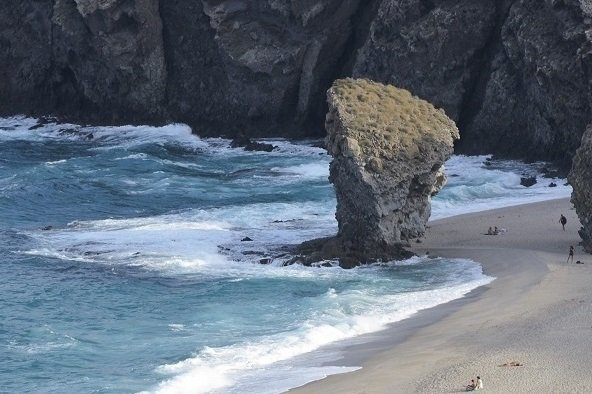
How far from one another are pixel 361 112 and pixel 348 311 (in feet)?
32.8

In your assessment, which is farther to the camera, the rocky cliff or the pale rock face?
the pale rock face

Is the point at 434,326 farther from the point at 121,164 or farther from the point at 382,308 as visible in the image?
the point at 121,164

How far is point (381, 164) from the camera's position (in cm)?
3669

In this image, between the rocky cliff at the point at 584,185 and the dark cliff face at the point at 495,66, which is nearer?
→ the rocky cliff at the point at 584,185

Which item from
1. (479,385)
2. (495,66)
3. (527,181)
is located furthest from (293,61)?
(479,385)

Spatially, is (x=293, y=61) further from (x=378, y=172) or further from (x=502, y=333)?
(x=502, y=333)

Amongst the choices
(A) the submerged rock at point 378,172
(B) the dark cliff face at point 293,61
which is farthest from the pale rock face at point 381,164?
(B) the dark cliff face at point 293,61

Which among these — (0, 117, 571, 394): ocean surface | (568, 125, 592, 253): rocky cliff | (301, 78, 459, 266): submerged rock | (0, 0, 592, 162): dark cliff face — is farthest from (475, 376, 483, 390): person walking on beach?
(0, 0, 592, 162): dark cliff face

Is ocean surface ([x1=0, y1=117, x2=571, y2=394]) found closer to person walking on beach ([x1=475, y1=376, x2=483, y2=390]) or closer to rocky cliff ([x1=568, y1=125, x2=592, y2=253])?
person walking on beach ([x1=475, y1=376, x2=483, y2=390])

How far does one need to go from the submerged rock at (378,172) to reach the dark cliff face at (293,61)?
58.5ft

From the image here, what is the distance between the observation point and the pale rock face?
36781mm

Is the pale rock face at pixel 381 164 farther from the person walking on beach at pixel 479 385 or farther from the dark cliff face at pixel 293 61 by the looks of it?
the dark cliff face at pixel 293 61

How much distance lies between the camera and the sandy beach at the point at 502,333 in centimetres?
2298

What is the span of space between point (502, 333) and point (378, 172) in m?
11.2
